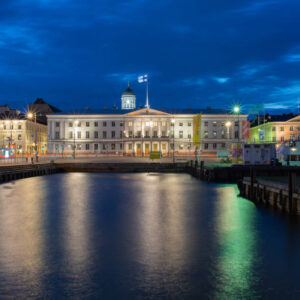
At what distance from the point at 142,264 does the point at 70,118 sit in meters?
122

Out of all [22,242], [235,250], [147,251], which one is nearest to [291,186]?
[235,250]

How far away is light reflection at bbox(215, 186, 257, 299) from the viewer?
11484 mm

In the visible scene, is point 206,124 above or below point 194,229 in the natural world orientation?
above

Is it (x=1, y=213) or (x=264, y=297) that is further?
(x=1, y=213)

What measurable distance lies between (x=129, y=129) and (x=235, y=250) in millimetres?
113263

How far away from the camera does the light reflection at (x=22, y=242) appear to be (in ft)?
40.4

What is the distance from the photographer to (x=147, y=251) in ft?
50.8

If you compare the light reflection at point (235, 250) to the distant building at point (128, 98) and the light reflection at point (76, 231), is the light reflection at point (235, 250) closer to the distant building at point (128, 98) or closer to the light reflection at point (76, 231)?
the light reflection at point (76, 231)

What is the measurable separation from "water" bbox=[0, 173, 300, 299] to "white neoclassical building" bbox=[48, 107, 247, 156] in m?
98.6

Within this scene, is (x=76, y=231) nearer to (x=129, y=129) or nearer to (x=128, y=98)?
(x=129, y=129)

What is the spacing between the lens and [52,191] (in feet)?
126

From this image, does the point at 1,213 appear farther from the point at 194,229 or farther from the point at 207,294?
the point at 207,294

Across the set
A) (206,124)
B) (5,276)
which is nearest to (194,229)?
(5,276)

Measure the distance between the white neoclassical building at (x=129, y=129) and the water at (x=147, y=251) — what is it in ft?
324
